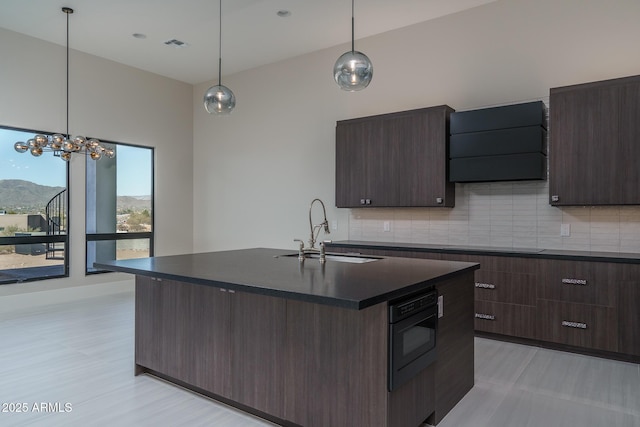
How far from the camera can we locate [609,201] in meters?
3.59

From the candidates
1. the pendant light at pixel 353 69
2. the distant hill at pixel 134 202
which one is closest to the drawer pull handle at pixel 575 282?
the pendant light at pixel 353 69

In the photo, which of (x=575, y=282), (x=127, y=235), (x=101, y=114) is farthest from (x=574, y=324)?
(x=101, y=114)

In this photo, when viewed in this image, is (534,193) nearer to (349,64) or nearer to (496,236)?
(496,236)

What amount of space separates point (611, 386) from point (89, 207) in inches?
250

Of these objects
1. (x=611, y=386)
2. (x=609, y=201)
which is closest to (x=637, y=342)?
(x=611, y=386)

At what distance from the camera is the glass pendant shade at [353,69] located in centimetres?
290

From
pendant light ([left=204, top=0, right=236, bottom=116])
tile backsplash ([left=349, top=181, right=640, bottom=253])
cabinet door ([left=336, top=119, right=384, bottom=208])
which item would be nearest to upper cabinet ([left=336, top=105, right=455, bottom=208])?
cabinet door ([left=336, top=119, right=384, bottom=208])

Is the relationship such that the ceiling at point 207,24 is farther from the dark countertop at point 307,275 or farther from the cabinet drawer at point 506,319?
the cabinet drawer at point 506,319

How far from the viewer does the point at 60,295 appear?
226 inches

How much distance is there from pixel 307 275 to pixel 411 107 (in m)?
3.37

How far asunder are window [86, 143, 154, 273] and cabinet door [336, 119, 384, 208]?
344 cm

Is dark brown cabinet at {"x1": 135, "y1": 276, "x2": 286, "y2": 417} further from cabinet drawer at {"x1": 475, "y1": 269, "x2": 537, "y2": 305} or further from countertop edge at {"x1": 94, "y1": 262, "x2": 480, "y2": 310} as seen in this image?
cabinet drawer at {"x1": 475, "y1": 269, "x2": 537, "y2": 305}

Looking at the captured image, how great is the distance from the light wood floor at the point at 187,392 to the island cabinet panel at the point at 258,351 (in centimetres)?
16

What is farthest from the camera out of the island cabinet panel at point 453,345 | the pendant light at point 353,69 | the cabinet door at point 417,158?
the cabinet door at point 417,158
